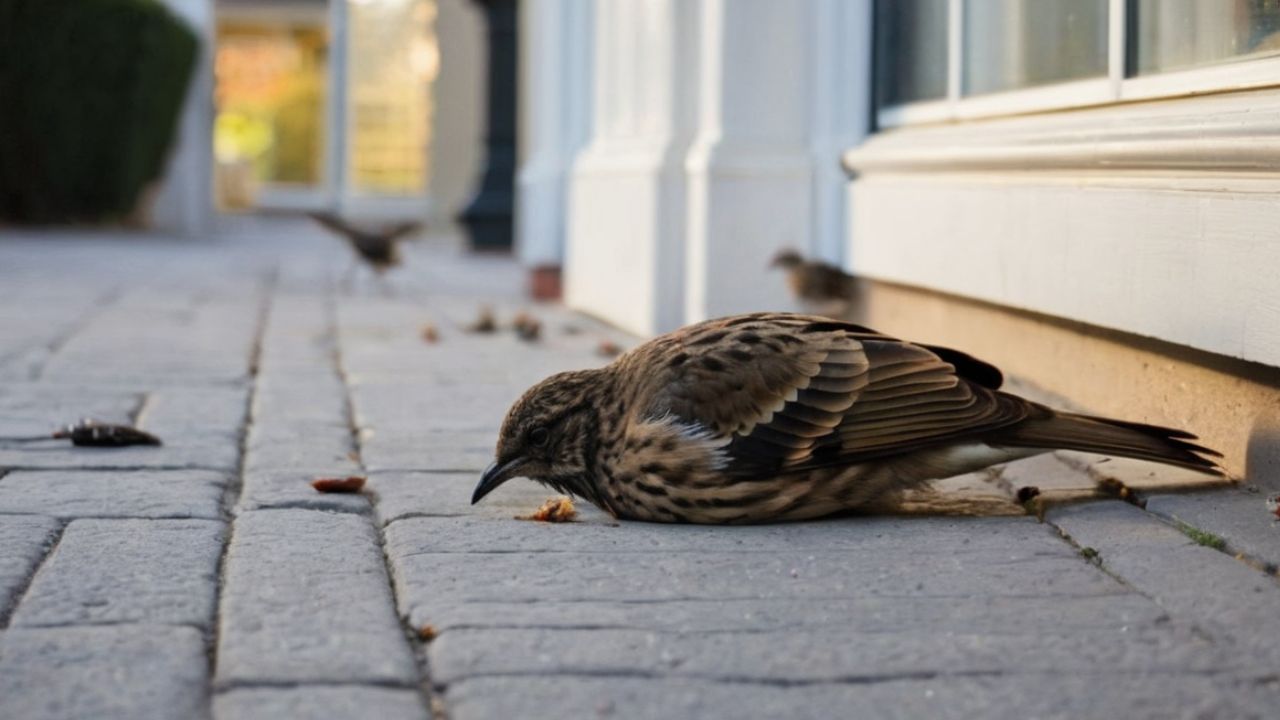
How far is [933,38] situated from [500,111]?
1006 cm

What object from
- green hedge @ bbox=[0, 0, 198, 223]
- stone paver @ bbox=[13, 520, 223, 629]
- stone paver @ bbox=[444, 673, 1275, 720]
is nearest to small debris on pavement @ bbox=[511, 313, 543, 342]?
stone paver @ bbox=[13, 520, 223, 629]

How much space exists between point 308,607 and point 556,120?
8021 mm

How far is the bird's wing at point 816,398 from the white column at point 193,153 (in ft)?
53.1

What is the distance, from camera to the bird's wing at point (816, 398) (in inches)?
122

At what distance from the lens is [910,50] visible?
18.9 feet

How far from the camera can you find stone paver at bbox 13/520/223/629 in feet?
8.20

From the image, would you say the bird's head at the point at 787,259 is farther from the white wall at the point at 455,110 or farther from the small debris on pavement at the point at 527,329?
the white wall at the point at 455,110

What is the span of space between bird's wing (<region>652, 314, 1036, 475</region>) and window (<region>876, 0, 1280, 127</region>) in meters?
0.95

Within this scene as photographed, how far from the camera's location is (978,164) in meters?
4.84

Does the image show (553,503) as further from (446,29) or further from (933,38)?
(446,29)

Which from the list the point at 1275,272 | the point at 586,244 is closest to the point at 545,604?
the point at 1275,272

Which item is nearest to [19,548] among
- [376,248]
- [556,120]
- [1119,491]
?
[1119,491]

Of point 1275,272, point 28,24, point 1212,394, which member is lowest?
point 1212,394

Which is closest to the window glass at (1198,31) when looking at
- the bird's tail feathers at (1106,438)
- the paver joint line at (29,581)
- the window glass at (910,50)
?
the bird's tail feathers at (1106,438)
